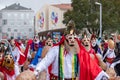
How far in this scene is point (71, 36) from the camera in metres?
7.91

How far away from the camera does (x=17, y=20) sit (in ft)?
507

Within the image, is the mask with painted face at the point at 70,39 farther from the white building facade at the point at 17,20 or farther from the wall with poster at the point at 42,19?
the white building facade at the point at 17,20

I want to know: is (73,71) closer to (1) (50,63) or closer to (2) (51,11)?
(1) (50,63)

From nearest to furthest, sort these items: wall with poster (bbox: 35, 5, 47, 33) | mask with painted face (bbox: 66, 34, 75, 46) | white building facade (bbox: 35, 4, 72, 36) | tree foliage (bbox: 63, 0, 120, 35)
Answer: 1. mask with painted face (bbox: 66, 34, 75, 46)
2. tree foliage (bbox: 63, 0, 120, 35)
3. white building facade (bbox: 35, 4, 72, 36)
4. wall with poster (bbox: 35, 5, 47, 33)

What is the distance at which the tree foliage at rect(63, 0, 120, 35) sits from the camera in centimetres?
5409

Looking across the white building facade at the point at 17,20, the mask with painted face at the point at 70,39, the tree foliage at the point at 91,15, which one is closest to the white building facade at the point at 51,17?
the white building facade at the point at 17,20

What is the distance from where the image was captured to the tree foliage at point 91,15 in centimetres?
5409

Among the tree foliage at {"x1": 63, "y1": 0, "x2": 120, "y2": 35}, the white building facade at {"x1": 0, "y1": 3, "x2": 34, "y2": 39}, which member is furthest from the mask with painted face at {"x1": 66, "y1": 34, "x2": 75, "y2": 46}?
the white building facade at {"x1": 0, "y1": 3, "x2": 34, "y2": 39}

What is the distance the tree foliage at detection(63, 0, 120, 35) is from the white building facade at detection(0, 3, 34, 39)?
9453 cm

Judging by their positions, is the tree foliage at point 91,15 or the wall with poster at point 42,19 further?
the wall with poster at point 42,19

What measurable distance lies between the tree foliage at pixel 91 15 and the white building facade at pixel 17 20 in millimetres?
94530

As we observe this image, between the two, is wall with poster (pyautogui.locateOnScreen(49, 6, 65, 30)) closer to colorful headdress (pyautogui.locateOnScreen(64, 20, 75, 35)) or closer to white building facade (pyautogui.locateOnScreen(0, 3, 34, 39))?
white building facade (pyautogui.locateOnScreen(0, 3, 34, 39))

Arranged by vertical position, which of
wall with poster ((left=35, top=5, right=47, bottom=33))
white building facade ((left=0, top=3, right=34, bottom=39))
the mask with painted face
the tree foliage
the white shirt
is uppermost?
the mask with painted face

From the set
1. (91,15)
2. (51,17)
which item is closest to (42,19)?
(51,17)
